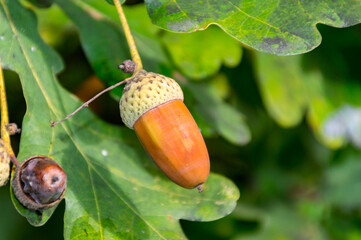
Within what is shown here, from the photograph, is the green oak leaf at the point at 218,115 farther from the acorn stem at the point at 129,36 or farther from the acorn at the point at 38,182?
the acorn at the point at 38,182

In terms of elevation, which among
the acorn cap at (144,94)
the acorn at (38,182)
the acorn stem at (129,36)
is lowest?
the acorn at (38,182)

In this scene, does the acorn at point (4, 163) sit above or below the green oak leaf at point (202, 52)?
above

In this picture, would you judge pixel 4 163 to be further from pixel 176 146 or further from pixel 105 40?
pixel 105 40

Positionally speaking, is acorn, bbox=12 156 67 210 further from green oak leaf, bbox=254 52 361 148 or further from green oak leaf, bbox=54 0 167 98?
green oak leaf, bbox=254 52 361 148

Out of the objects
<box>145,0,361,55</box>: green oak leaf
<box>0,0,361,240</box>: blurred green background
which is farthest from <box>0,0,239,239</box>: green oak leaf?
<box>145,0,361,55</box>: green oak leaf

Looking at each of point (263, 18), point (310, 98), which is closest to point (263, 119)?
point (310, 98)

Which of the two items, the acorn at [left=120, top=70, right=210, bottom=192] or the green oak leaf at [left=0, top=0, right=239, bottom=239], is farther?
the green oak leaf at [left=0, top=0, right=239, bottom=239]

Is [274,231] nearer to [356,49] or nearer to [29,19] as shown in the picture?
[356,49]

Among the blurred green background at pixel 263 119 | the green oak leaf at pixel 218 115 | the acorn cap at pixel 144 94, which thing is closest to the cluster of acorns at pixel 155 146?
the acorn cap at pixel 144 94
